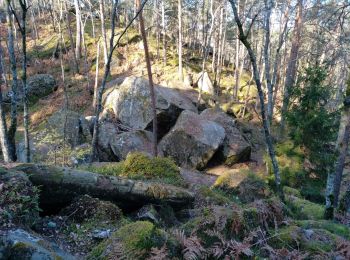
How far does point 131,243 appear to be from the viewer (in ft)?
11.2

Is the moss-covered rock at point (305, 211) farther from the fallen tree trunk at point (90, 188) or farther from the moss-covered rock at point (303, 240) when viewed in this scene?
the fallen tree trunk at point (90, 188)

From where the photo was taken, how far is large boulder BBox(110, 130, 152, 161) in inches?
590

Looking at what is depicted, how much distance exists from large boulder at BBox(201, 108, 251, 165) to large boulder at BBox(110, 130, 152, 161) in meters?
Result: 3.74

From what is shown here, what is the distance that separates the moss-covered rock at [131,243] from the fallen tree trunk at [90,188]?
A: 1531 mm

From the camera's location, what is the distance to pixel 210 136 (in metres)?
16.2

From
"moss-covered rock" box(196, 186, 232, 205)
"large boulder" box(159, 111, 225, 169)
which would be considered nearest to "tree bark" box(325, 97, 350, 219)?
A: "moss-covered rock" box(196, 186, 232, 205)

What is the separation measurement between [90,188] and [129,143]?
10.1 metres

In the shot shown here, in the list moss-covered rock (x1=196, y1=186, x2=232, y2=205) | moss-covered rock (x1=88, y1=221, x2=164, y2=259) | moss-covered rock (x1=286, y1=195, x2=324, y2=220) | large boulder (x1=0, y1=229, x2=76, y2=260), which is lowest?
moss-covered rock (x1=286, y1=195, x2=324, y2=220)

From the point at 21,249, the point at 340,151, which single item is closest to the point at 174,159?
the point at 340,151

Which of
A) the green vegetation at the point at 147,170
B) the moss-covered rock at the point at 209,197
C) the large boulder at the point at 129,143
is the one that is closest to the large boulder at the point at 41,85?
the large boulder at the point at 129,143

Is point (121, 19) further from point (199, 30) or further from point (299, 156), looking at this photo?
point (299, 156)

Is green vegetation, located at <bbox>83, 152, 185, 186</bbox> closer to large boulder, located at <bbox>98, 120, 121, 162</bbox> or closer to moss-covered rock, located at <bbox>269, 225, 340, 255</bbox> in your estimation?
moss-covered rock, located at <bbox>269, 225, 340, 255</bbox>

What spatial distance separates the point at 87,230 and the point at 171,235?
1369 mm

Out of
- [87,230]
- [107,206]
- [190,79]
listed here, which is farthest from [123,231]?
[190,79]
